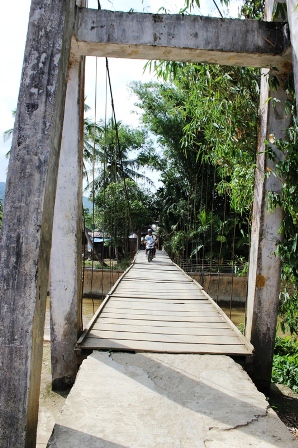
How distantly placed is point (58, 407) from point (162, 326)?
0.85 meters

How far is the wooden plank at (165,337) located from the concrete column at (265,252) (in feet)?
0.61

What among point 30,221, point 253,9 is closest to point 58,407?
point 30,221

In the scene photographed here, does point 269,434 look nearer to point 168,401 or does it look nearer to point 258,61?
point 168,401

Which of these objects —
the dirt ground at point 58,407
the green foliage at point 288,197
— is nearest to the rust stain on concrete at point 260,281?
the green foliage at point 288,197

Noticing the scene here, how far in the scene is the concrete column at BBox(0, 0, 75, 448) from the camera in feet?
4.41

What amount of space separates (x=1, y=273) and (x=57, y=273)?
1.34 metres

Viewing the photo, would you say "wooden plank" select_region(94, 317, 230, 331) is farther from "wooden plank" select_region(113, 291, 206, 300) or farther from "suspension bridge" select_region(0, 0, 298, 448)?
"wooden plank" select_region(113, 291, 206, 300)

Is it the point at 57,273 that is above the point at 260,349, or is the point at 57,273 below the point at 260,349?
above

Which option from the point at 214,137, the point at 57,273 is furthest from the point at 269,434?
the point at 214,137

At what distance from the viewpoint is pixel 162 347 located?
2496 mm

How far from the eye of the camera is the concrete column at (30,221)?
134 cm

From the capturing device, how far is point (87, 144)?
1691 centimetres

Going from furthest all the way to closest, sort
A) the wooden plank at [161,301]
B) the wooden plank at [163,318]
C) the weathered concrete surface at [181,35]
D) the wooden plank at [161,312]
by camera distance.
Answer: the wooden plank at [161,301] < the wooden plank at [161,312] < the wooden plank at [163,318] < the weathered concrete surface at [181,35]

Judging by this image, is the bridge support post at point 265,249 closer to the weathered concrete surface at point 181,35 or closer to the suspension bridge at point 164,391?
the suspension bridge at point 164,391
